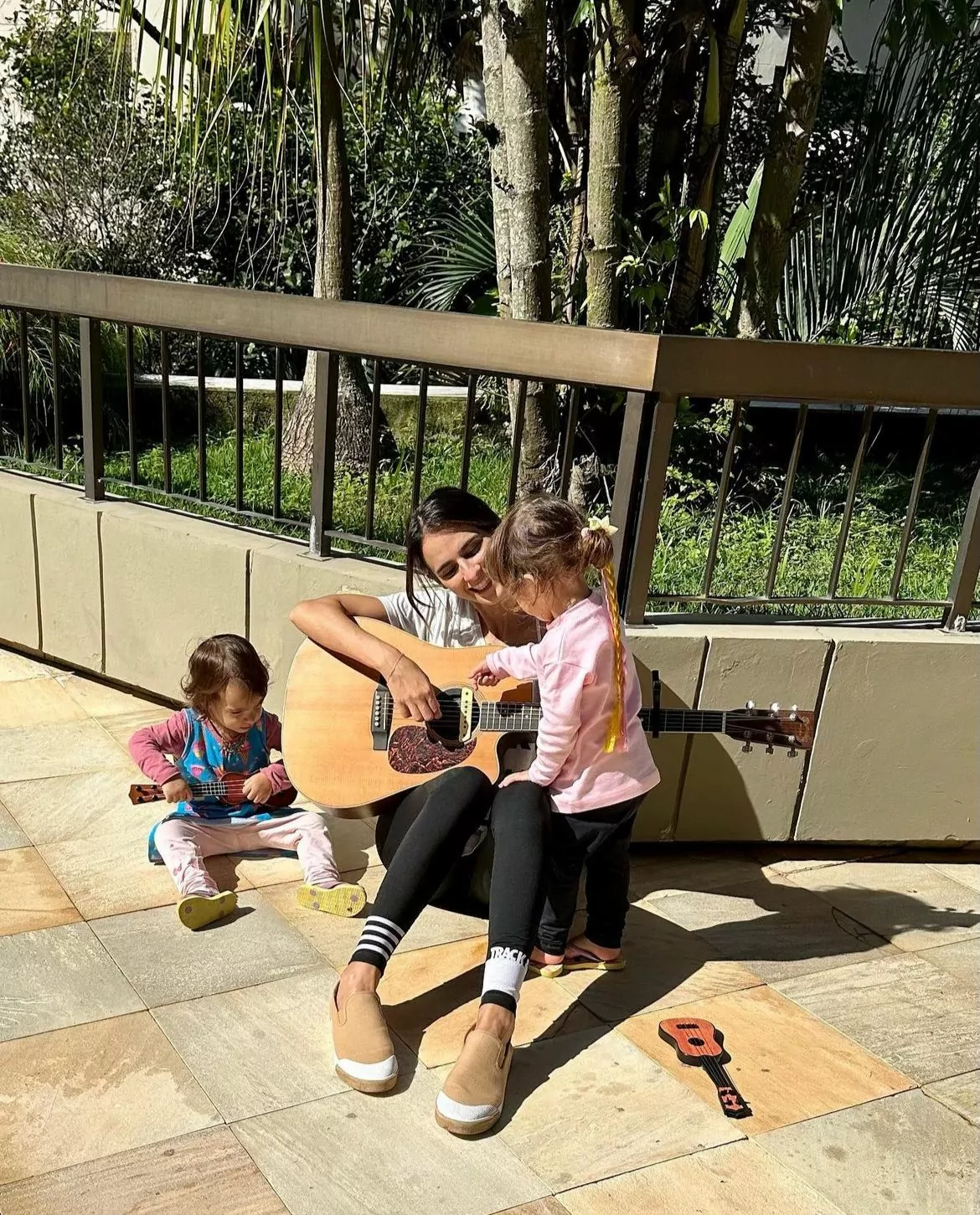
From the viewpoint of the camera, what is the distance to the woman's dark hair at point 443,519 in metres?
3.15

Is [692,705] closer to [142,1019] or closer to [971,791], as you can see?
[971,791]

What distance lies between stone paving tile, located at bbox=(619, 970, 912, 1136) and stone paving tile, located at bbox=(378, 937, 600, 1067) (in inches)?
7.1

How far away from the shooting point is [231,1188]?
2.22m

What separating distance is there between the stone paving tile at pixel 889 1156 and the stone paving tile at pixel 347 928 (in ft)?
3.38

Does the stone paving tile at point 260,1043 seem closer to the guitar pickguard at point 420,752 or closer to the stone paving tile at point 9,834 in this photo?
the guitar pickguard at point 420,752

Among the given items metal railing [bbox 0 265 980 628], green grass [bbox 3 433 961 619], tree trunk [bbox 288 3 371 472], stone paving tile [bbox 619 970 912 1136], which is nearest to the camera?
stone paving tile [bbox 619 970 912 1136]

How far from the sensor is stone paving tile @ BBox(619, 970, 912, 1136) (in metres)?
2.62

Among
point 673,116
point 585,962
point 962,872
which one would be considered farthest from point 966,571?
point 673,116

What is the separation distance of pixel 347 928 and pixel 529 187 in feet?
9.84

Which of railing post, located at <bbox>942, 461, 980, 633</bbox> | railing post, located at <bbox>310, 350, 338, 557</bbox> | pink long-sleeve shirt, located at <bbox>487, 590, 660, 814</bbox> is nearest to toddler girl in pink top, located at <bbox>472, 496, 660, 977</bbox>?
pink long-sleeve shirt, located at <bbox>487, 590, 660, 814</bbox>

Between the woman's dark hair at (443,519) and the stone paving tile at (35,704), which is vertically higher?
the woman's dark hair at (443,519)

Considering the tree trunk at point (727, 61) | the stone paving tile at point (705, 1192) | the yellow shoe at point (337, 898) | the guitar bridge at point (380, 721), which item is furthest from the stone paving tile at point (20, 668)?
the tree trunk at point (727, 61)

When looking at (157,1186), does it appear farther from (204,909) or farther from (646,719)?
(646,719)

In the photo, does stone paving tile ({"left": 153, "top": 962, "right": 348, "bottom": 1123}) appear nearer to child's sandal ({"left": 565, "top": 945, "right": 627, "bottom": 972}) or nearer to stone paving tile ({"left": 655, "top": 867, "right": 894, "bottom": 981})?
child's sandal ({"left": 565, "top": 945, "right": 627, "bottom": 972})
